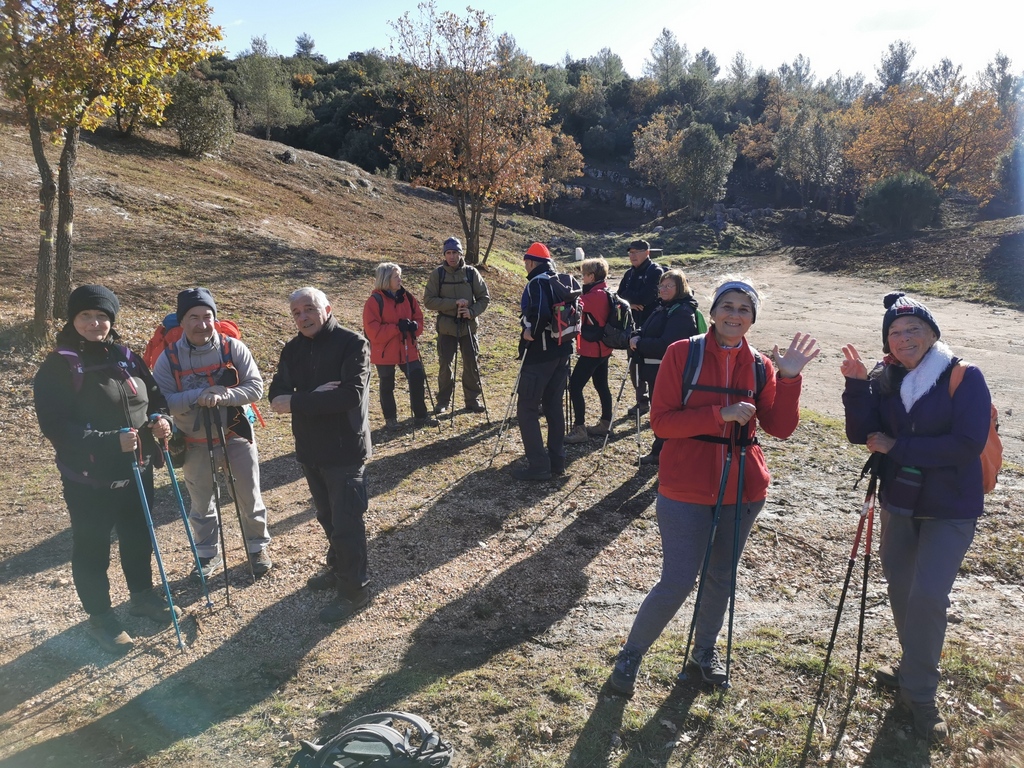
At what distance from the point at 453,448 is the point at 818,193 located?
47588mm

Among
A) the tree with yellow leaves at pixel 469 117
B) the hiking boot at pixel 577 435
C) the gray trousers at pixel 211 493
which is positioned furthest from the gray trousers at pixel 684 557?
the tree with yellow leaves at pixel 469 117

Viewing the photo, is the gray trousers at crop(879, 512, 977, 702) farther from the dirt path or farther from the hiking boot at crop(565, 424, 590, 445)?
the dirt path

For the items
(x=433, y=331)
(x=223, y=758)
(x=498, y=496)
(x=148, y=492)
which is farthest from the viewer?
(x=433, y=331)

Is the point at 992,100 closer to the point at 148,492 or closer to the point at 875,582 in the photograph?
the point at 875,582

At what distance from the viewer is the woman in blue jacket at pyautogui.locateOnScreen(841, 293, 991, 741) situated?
337 centimetres

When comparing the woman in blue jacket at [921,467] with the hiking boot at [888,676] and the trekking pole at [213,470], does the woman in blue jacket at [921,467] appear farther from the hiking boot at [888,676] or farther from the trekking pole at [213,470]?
the trekking pole at [213,470]

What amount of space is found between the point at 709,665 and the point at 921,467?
1589mm

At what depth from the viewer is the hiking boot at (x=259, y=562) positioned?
16.5 ft

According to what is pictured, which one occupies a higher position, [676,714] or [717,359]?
[717,359]

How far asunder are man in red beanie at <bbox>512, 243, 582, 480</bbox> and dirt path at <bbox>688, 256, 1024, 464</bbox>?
5234mm

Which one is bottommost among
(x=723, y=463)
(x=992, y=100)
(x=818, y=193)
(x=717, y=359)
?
(x=723, y=463)

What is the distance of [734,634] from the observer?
4508mm

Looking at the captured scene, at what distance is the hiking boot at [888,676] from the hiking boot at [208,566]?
14.9 ft

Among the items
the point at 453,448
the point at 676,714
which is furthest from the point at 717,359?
the point at 453,448
